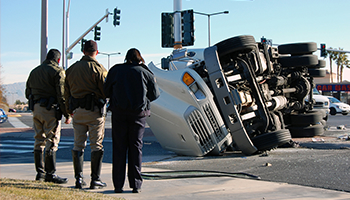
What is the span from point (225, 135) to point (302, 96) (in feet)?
12.3

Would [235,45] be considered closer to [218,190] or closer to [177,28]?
[218,190]

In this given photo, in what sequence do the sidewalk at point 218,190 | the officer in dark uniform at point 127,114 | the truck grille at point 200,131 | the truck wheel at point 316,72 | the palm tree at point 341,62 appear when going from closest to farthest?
1. the sidewalk at point 218,190
2. the officer in dark uniform at point 127,114
3. the truck grille at point 200,131
4. the truck wheel at point 316,72
5. the palm tree at point 341,62

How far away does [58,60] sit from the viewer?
5348 millimetres

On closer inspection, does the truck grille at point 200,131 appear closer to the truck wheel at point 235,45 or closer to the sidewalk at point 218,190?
the truck wheel at point 235,45

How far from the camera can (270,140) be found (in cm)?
683

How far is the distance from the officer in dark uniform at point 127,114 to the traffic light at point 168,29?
8.91 m

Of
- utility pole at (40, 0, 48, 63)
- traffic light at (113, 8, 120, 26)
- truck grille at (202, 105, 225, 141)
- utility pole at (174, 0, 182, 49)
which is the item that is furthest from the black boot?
traffic light at (113, 8, 120, 26)

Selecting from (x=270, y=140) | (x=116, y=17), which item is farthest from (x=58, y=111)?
(x=116, y=17)

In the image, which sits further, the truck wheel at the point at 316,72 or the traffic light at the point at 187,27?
the traffic light at the point at 187,27

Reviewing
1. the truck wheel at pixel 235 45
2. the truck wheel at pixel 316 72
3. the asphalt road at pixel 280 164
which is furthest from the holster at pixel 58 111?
the truck wheel at pixel 316 72

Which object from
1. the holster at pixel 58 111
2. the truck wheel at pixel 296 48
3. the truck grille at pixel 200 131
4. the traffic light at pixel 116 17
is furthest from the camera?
the traffic light at pixel 116 17

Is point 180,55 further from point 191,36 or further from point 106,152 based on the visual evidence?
point 191,36

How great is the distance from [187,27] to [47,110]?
29.0 ft

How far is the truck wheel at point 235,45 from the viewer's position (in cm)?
699
